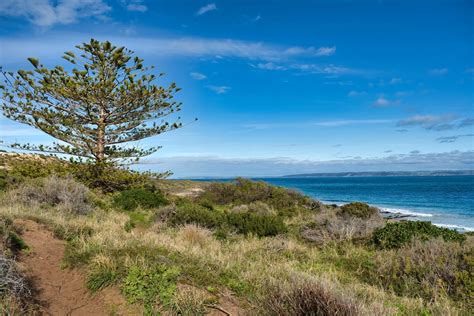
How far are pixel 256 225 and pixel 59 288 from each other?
740cm

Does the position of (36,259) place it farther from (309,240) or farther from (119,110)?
→ (119,110)

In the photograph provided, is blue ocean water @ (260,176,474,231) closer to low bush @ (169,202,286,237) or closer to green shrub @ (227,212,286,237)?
green shrub @ (227,212,286,237)

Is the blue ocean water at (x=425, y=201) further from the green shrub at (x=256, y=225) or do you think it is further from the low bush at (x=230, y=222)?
the low bush at (x=230, y=222)

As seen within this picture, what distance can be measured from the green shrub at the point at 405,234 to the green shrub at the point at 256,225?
3.15 metres

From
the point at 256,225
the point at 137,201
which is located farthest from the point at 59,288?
the point at 137,201

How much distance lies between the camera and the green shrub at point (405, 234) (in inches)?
375

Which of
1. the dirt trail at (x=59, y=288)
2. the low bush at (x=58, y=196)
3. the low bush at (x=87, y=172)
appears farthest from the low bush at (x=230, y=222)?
the low bush at (x=87, y=172)

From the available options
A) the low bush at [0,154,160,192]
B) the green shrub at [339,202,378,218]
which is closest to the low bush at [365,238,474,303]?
the green shrub at [339,202,378,218]

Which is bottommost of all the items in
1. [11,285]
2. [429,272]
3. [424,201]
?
[424,201]

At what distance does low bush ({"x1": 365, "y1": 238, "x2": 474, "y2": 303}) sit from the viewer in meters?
6.04

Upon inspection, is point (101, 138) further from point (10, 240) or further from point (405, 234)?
point (405, 234)

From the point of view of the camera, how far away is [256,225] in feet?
39.4

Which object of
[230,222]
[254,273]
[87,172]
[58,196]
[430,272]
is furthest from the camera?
[87,172]

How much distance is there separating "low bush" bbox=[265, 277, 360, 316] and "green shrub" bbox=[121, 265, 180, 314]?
144 cm
